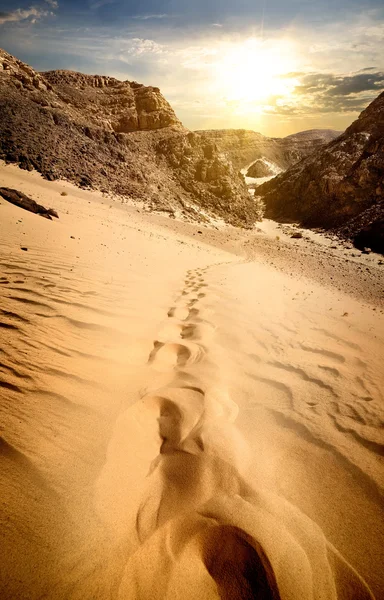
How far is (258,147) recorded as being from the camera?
7694 cm

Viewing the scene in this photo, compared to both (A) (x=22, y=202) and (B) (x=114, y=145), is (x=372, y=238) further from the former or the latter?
(B) (x=114, y=145)

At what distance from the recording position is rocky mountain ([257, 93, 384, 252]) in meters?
23.1

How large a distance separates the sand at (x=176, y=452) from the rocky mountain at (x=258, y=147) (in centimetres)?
7722

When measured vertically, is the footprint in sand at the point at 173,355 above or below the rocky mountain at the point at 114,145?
below

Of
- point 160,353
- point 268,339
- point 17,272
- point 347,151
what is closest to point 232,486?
point 160,353

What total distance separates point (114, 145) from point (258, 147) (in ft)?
220

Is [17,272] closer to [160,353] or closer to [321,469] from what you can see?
[160,353]

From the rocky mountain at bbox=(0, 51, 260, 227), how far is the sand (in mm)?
16716

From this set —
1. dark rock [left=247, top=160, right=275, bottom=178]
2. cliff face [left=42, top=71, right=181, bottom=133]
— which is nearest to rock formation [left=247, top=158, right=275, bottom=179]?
dark rock [left=247, top=160, right=275, bottom=178]

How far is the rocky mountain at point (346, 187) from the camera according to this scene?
75.8 feet

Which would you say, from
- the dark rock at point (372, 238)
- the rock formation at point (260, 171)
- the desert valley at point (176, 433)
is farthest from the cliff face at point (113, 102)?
the rock formation at point (260, 171)

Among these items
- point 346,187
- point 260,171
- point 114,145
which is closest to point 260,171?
point 260,171

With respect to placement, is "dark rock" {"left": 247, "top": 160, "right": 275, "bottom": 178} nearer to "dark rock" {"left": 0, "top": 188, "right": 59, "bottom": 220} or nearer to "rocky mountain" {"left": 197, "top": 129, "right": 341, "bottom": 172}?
"rocky mountain" {"left": 197, "top": 129, "right": 341, "bottom": 172}

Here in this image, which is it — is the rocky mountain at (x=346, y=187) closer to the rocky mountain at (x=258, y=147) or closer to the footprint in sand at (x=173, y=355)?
the footprint in sand at (x=173, y=355)
